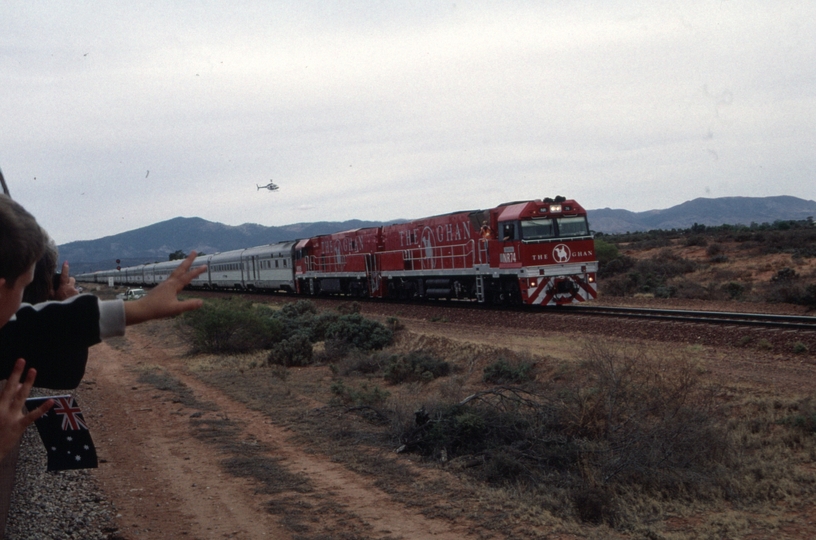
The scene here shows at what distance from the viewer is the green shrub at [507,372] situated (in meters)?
13.1

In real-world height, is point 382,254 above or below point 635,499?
above

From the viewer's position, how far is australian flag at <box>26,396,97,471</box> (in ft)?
11.6

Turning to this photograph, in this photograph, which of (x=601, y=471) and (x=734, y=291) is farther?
(x=734, y=291)

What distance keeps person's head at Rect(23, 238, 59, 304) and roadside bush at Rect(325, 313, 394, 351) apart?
15914 millimetres

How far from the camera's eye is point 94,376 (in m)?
18.0

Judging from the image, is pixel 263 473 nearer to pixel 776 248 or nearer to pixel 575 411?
pixel 575 411

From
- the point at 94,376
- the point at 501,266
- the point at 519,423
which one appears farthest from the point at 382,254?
the point at 519,423

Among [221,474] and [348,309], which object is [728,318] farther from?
[221,474]

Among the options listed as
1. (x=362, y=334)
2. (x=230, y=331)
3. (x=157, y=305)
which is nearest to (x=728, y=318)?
(x=362, y=334)

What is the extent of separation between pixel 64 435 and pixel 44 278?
865 millimetres

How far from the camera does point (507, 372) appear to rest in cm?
1345

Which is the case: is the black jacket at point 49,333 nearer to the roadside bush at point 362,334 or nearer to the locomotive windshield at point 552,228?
the roadside bush at point 362,334

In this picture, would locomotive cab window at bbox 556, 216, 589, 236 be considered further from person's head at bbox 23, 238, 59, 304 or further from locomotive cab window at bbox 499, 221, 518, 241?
person's head at bbox 23, 238, 59, 304

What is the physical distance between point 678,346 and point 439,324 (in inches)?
337
